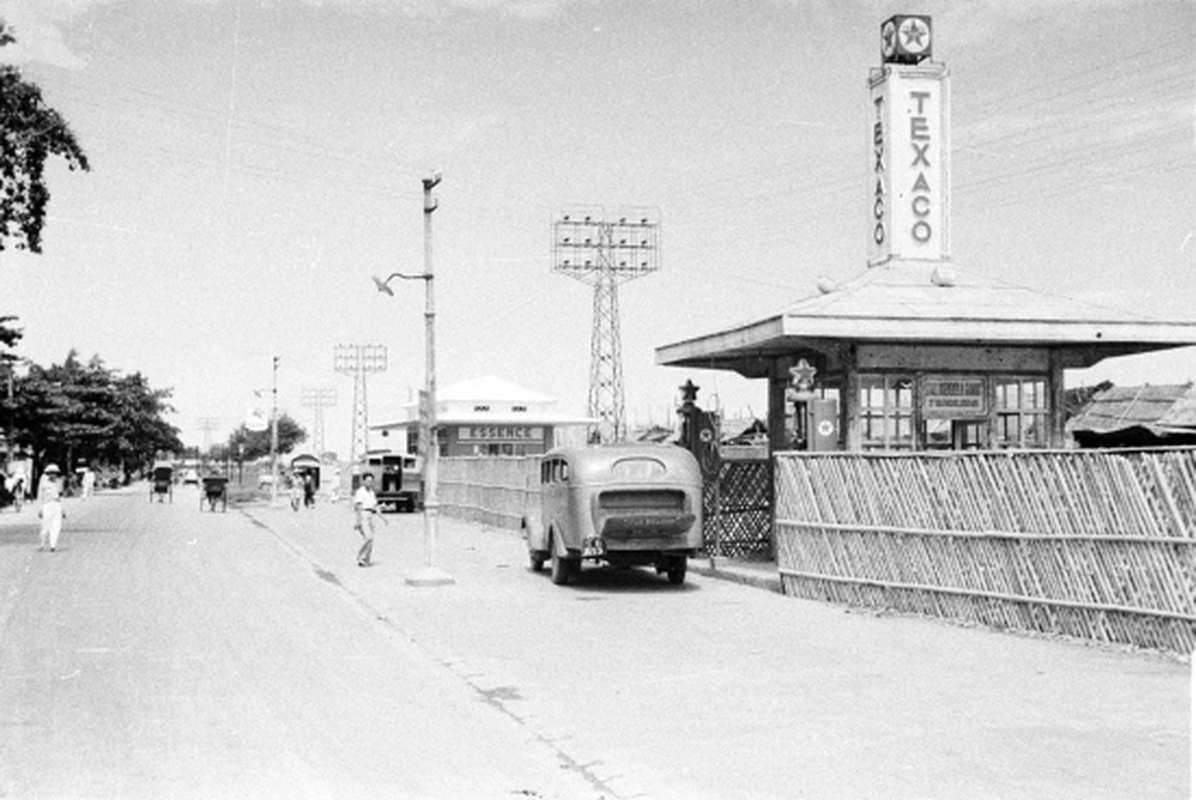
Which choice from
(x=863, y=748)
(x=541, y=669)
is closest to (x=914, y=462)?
(x=541, y=669)

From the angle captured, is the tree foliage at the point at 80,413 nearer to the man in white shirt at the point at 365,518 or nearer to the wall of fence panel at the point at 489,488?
the wall of fence panel at the point at 489,488

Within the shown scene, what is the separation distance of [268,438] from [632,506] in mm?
128166

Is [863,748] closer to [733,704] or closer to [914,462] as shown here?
[733,704]

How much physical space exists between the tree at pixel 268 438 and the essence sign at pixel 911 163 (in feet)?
414

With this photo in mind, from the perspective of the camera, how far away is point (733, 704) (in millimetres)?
10172

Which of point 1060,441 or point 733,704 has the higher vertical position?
point 1060,441

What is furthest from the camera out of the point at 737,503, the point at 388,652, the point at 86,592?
the point at 737,503

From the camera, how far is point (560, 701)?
1052cm

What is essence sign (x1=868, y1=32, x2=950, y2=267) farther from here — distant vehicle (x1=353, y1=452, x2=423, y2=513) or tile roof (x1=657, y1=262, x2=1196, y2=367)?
distant vehicle (x1=353, y1=452, x2=423, y2=513)

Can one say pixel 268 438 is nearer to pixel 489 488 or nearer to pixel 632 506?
pixel 489 488

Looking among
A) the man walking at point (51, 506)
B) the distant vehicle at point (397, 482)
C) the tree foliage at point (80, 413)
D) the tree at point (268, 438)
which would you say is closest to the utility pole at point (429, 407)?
the man walking at point (51, 506)

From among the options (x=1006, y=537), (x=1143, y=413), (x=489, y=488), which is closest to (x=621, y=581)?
(x=1006, y=537)

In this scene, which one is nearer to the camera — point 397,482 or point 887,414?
point 887,414

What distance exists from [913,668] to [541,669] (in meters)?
3.23
